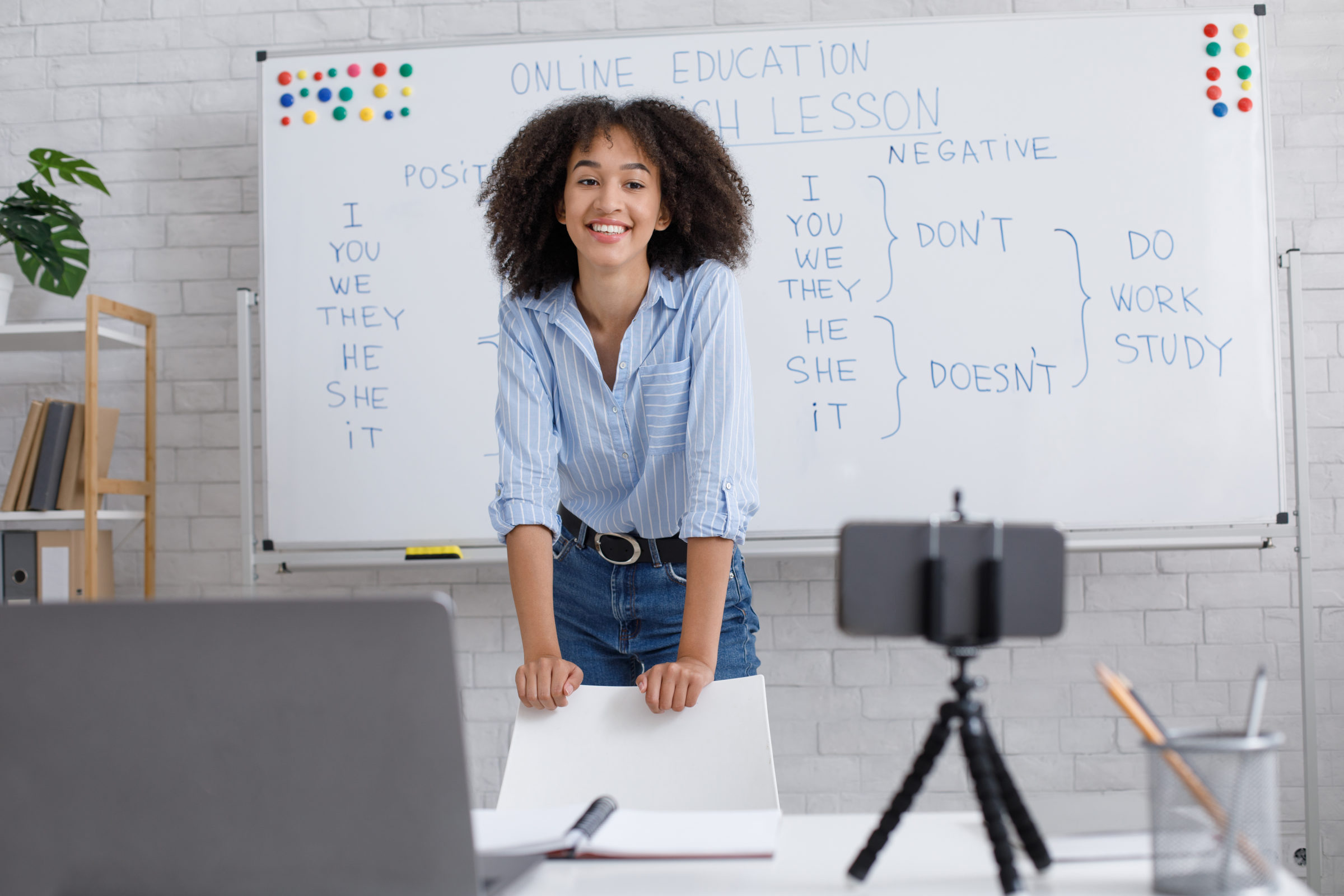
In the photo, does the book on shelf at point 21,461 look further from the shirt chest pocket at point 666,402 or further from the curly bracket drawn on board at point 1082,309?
the curly bracket drawn on board at point 1082,309

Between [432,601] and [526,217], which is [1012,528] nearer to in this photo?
[432,601]

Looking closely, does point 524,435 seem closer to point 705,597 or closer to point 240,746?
point 705,597

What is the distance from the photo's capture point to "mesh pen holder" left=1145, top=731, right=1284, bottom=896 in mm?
536

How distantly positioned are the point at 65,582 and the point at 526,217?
1.55 meters

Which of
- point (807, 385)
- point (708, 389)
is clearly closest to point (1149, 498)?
point (807, 385)

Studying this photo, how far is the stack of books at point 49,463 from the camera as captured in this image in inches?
84.1

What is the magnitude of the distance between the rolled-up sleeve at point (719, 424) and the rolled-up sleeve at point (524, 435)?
18 cm

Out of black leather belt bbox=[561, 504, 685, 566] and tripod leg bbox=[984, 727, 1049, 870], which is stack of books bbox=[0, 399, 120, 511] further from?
tripod leg bbox=[984, 727, 1049, 870]

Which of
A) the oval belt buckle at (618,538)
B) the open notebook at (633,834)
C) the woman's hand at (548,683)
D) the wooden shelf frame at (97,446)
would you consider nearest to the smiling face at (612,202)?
the oval belt buckle at (618,538)

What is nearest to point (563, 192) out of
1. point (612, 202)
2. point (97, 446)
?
point (612, 202)

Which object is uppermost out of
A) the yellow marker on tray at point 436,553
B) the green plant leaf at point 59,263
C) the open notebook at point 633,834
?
the green plant leaf at point 59,263

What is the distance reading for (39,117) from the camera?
241 cm

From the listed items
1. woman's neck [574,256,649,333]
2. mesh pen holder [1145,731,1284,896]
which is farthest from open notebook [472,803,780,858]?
woman's neck [574,256,649,333]

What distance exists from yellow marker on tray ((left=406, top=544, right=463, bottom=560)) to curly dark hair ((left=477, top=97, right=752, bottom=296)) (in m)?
0.86
